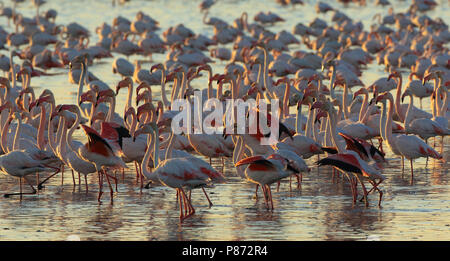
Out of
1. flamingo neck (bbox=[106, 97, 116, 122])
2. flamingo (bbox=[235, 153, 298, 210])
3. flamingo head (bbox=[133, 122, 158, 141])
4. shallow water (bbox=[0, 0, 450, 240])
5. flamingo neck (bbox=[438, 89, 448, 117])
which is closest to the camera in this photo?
shallow water (bbox=[0, 0, 450, 240])

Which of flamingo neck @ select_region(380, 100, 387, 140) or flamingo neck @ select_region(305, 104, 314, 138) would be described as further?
flamingo neck @ select_region(380, 100, 387, 140)

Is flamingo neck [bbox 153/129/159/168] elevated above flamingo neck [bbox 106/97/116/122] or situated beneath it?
situated beneath

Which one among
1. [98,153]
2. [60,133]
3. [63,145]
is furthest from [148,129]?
[60,133]

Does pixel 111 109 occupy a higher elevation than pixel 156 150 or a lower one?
higher

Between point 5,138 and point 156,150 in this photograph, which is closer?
point 156,150

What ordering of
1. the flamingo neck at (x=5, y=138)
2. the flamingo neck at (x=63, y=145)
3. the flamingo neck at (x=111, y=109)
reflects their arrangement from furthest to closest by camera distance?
A: the flamingo neck at (x=111, y=109), the flamingo neck at (x=5, y=138), the flamingo neck at (x=63, y=145)

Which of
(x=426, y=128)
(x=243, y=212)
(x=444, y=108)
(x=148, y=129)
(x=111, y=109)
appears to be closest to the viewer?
(x=243, y=212)

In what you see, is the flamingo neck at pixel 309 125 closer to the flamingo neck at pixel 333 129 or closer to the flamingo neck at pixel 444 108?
the flamingo neck at pixel 333 129

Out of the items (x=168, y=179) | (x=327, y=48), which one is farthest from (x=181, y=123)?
(x=327, y=48)

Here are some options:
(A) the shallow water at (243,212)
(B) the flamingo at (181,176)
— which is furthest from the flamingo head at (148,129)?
(A) the shallow water at (243,212)

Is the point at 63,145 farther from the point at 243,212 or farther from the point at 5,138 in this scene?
the point at 243,212

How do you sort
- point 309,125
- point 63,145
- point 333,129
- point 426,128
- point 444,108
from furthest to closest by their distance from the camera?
point 444,108 → point 426,128 → point 309,125 → point 333,129 → point 63,145

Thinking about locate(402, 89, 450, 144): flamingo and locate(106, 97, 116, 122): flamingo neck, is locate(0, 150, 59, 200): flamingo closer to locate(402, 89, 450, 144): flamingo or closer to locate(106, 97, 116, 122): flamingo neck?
locate(106, 97, 116, 122): flamingo neck

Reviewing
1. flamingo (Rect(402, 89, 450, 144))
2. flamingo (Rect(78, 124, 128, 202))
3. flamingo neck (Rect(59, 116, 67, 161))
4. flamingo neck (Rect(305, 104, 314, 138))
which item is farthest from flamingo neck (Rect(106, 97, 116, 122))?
flamingo (Rect(402, 89, 450, 144))
